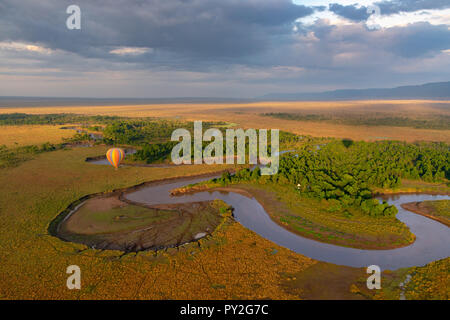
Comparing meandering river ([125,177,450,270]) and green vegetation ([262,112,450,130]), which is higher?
green vegetation ([262,112,450,130])

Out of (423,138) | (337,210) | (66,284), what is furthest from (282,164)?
(423,138)

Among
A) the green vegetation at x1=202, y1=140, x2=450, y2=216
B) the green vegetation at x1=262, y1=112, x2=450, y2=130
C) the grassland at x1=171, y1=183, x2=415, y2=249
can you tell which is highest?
the green vegetation at x1=262, y1=112, x2=450, y2=130

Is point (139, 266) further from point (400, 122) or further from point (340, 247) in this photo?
point (400, 122)

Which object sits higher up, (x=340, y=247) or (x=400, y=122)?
(x=400, y=122)

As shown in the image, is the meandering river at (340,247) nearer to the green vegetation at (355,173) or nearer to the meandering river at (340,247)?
the meandering river at (340,247)

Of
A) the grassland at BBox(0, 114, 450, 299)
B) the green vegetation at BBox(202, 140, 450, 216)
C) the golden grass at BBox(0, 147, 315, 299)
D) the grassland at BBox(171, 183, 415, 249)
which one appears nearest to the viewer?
the grassland at BBox(0, 114, 450, 299)

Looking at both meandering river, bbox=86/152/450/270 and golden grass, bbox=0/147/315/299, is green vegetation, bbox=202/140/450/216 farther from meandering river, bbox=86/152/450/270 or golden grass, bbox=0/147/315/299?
golden grass, bbox=0/147/315/299

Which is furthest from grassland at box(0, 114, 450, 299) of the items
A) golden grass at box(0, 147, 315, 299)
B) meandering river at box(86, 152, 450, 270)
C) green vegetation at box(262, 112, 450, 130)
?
green vegetation at box(262, 112, 450, 130)

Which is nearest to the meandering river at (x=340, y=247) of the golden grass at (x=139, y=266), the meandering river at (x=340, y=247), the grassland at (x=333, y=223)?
the meandering river at (x=340, y=247)

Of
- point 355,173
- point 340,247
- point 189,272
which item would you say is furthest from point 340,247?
point 355,173

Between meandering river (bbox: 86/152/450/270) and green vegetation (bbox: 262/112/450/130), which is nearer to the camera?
meandering river (bbox: 86/152/450/270)
